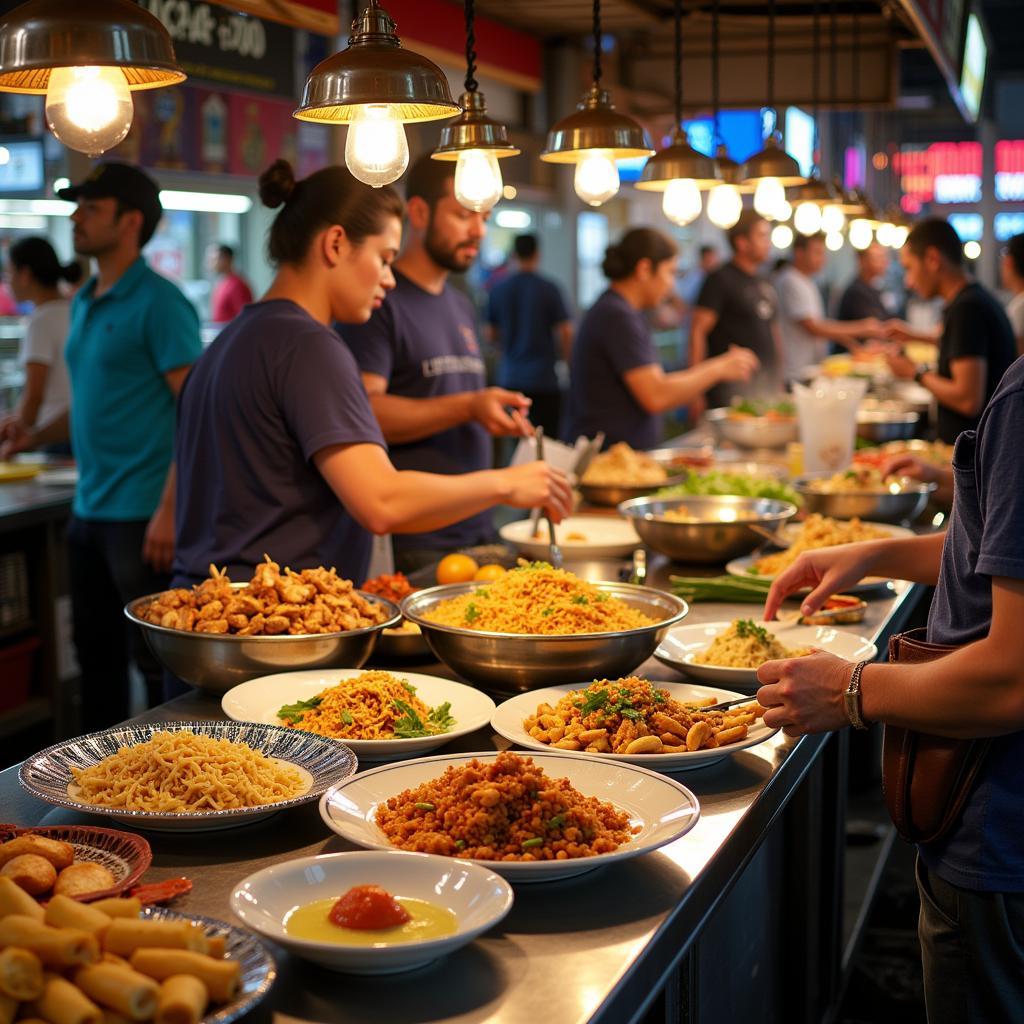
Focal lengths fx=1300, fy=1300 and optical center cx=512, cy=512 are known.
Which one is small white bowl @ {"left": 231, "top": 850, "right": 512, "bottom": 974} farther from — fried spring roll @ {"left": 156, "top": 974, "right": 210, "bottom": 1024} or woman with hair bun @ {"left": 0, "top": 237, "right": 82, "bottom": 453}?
woman with hair bun @ {"left": 0, "top": 237, "right": 82, "bottom": 453}

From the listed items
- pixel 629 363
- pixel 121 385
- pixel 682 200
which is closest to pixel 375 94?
pixel 682 200

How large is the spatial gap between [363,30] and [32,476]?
12.4 ft

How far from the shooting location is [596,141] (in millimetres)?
2719

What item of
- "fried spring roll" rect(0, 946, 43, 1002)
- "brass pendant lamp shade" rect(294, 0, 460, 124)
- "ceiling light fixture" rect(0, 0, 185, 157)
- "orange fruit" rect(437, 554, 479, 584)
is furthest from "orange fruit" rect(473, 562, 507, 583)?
"fried spring roll" rect(0, 946, 43, 1002)

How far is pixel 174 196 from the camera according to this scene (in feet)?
23.9

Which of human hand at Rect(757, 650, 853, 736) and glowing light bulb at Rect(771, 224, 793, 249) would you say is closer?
human hand at Rect(757, 650, 853, 736)

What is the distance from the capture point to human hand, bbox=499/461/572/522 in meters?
2.90

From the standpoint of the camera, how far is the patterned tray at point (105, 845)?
154 centimetres

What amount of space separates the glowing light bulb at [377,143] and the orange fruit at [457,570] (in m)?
1.16

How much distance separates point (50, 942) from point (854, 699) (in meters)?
1.07

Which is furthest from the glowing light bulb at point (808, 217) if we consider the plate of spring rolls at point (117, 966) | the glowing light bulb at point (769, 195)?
the plate of spring rolls at point (117, 966)

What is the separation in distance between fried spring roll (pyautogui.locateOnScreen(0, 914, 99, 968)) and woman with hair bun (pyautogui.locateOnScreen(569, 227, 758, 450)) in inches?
170

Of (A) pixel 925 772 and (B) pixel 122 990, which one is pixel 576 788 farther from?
(B) pixel 122 990

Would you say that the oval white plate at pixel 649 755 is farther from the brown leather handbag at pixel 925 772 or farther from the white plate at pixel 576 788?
the brown leather handbag at pixel 925 772
